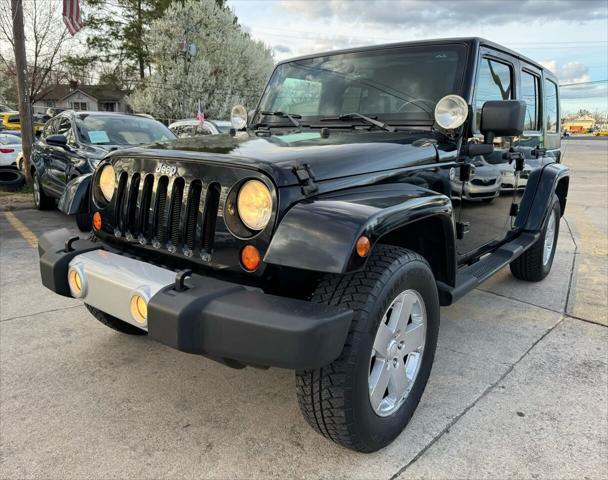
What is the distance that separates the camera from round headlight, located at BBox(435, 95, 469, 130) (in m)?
2.71

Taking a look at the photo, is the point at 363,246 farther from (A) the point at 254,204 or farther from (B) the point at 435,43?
(B) the point at 435,43

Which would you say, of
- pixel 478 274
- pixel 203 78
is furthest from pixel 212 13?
pixel 478 274

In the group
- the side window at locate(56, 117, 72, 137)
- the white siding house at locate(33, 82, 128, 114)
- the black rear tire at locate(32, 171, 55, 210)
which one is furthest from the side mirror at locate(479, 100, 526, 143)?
the white siding house at locate(33, 82, 128, 114)

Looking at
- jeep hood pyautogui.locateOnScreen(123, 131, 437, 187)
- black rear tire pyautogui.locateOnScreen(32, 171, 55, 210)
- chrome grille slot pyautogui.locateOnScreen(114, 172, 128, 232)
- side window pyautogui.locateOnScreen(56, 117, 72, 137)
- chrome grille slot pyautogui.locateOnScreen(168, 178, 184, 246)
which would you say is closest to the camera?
jeep hood pyautogui.locateOnScreen(123, 131, 437, 187)

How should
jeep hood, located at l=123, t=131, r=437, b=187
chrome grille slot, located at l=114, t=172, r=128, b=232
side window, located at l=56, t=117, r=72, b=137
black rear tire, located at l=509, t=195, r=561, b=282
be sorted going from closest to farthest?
jeep hood, located at l=123, t=131, r=437, b=187
chrome grille slot, located at l=114, t=172, r=128, b=232
black rear tire, located at l=509, t=195, r=561, b=282
side window, located at l=56, t=117, r=72, b=137

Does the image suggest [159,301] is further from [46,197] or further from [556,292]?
[46,197]

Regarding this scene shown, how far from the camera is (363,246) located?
71.4 inches

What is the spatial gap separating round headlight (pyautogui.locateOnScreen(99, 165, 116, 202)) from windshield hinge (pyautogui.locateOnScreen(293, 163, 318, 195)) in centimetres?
113

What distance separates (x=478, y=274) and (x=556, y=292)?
1.84 metres

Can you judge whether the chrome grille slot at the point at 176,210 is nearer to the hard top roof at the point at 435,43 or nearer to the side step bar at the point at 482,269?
the side step bar at the point at 482,269

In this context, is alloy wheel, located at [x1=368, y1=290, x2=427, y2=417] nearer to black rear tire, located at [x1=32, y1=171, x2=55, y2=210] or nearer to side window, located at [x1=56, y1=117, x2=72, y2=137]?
side window, located at [x1=56, y1=117, x2=72, y2=137]

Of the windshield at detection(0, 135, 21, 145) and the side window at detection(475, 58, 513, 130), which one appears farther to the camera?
the windshield at detection(0, 135, 21, 145)

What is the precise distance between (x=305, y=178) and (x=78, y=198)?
4.92ft

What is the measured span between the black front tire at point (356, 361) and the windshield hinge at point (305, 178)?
13.9 inches
